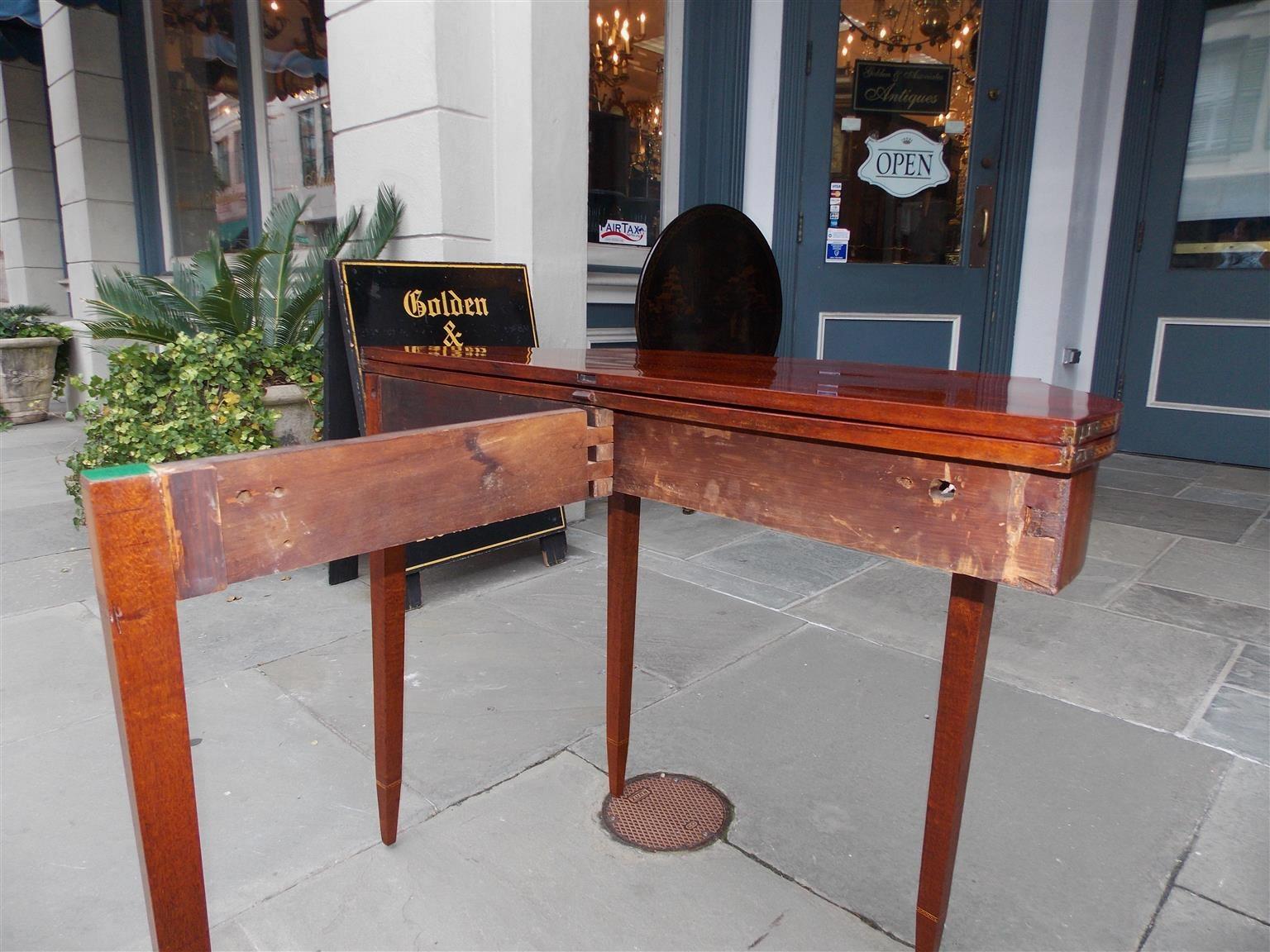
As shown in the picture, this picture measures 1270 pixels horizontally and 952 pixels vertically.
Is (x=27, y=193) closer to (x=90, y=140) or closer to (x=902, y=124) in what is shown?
(x=90, y=140)

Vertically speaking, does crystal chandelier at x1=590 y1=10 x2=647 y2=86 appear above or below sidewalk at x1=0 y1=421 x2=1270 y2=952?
above

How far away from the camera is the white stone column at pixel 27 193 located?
7887mm

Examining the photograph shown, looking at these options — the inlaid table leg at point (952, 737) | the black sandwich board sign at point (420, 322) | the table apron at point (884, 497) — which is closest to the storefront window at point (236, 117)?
the black sandwich board sign at point (420, 322)

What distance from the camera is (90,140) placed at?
21.5 feet

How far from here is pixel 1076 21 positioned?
438 centimetres

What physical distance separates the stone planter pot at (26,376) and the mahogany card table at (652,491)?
22.0 ft

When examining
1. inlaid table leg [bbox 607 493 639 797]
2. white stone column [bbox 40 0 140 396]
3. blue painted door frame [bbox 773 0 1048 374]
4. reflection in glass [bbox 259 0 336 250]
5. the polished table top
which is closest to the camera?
the polished table top

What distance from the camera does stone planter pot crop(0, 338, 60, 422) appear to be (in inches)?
244

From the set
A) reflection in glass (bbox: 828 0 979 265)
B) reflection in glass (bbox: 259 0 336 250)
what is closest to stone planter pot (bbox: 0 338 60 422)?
reflection in glass (bbox: 259 0 336 250)

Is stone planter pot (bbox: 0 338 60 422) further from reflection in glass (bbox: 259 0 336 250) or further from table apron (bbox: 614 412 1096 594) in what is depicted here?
table apron (bbox: 614 412 1096 594)

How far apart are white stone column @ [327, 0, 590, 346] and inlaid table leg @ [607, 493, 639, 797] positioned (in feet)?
6.50

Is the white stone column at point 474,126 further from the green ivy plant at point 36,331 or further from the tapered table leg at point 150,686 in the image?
the green ivy plant at point 36,331

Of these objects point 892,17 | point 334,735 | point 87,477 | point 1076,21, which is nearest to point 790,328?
point 892,17

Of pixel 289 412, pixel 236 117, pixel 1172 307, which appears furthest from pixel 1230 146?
pixel 236 117
